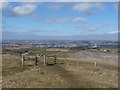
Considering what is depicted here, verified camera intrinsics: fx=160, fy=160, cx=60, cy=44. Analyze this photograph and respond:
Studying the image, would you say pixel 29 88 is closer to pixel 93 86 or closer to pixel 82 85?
pixel 82 85

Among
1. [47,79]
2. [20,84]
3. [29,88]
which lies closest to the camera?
[29,88]

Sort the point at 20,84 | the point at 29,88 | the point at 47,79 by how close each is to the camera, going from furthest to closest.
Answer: the point at 47,79, the point at 20,84, the point at 29,88

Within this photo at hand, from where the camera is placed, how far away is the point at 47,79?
17875mm

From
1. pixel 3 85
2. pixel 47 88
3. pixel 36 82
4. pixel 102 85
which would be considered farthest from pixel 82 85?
pixel 3 85

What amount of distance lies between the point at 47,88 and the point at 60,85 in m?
1.49

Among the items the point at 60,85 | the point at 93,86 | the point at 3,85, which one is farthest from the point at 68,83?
the point at 3,85

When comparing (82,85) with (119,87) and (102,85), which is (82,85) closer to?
(102,85)

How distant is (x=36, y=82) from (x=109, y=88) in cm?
740

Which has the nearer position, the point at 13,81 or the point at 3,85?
the point at 3,85

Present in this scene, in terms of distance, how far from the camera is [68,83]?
656 inches

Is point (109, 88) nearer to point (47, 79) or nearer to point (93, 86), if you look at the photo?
point (93, 86)

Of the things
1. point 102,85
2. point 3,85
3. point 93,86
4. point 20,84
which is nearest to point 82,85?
point 93,86

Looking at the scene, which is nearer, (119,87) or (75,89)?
(75,89)

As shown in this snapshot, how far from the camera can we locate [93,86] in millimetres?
16016
